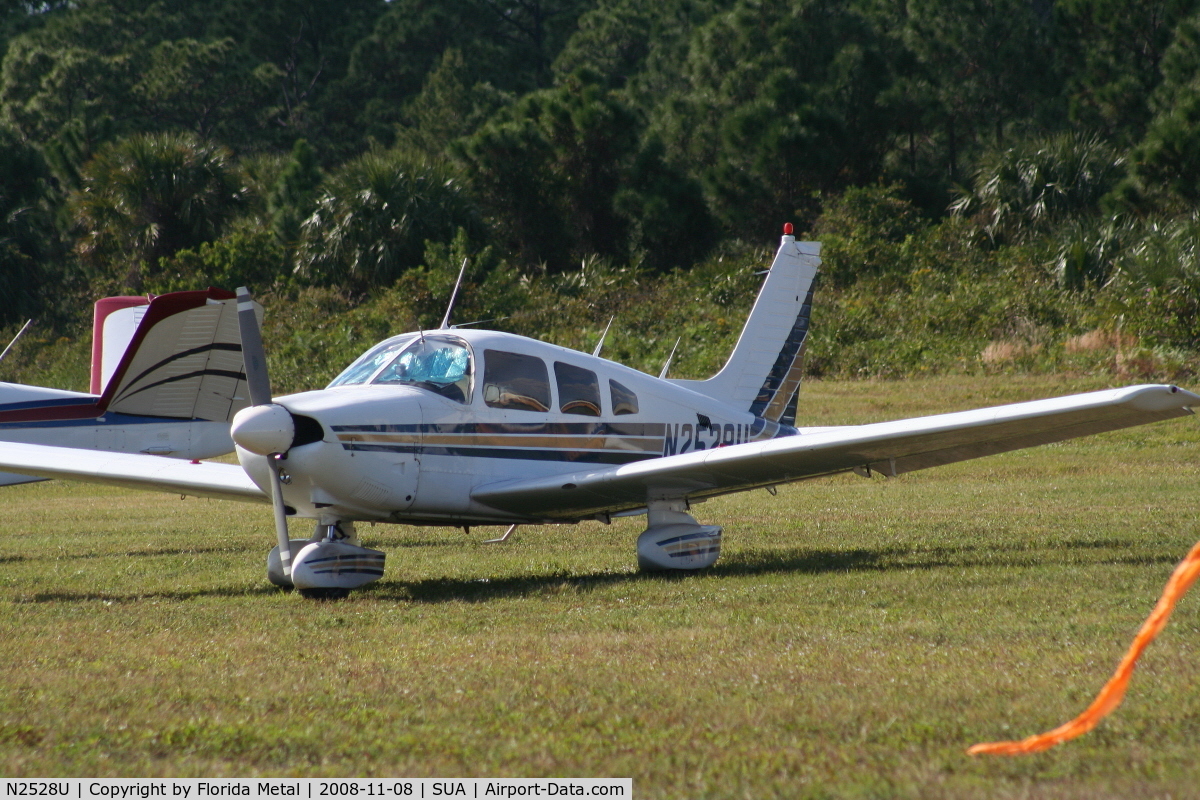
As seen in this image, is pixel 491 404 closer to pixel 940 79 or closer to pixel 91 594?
pixel 91 594

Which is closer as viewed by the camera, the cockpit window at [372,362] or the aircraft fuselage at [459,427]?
the aircraft fuselage at [459,427]

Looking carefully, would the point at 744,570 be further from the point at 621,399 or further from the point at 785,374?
the point at 785,374

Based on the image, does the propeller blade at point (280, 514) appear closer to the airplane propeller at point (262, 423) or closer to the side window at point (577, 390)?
the airplane propeller at point (262, 423)

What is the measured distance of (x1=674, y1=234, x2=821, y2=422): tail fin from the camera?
12148 millimetres

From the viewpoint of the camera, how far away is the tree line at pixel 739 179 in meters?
30.2

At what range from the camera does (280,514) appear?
8508mm

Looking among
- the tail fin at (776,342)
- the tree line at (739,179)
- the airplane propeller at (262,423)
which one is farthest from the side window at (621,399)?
the tree line at (739,179)

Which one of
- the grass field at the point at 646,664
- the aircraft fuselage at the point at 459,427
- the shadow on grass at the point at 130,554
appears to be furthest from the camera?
the shadow on grass at the point at 130,554

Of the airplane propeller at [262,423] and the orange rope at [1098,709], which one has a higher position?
the airplane propeller at [262,423]

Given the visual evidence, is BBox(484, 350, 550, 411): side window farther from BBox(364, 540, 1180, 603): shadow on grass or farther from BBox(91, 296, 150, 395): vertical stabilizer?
BBox(91, 296, 150, 395): vertical stabilizer

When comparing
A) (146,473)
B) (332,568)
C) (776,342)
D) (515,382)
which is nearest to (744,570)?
(515,382)

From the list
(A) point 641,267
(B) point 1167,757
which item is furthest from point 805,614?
(A) point 641,267

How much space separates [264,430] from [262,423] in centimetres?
5

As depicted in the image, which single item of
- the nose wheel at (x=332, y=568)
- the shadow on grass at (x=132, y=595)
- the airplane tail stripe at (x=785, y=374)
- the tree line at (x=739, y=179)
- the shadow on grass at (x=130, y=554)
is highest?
the tree line at (x=739, y=179)
